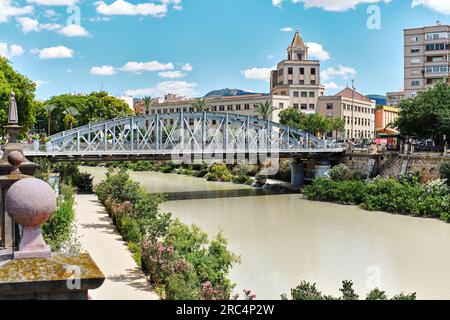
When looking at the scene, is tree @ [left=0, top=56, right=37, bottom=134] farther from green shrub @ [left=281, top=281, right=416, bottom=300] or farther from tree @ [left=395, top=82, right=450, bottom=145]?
green shrub @ [left=281, top=281, right=416, bottom=300]

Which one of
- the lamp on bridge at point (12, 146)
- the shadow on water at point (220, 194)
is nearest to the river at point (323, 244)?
the shadow on water at point (220, 194)

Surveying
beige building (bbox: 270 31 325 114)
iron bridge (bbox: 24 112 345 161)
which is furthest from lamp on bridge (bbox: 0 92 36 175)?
beige building (bbox: 270 31 325 114)

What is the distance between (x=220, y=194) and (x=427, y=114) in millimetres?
17736

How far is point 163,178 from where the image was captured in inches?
2453

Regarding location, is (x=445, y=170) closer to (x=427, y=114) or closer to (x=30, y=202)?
(x=427, y=114)

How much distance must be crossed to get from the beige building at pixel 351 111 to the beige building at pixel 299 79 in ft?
8.03

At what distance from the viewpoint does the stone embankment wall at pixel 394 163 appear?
38.2 metres

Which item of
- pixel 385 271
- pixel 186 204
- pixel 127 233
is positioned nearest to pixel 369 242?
pixel 385 271

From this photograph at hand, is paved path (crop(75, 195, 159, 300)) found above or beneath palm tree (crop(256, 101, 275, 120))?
beneath

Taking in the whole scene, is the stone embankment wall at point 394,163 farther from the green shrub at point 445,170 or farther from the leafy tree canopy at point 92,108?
the leafy tree canopy at point 92,108

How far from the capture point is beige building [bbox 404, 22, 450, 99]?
65562 millimetres

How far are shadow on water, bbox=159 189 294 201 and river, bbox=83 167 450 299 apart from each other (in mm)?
1327

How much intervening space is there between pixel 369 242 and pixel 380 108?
208 feet
